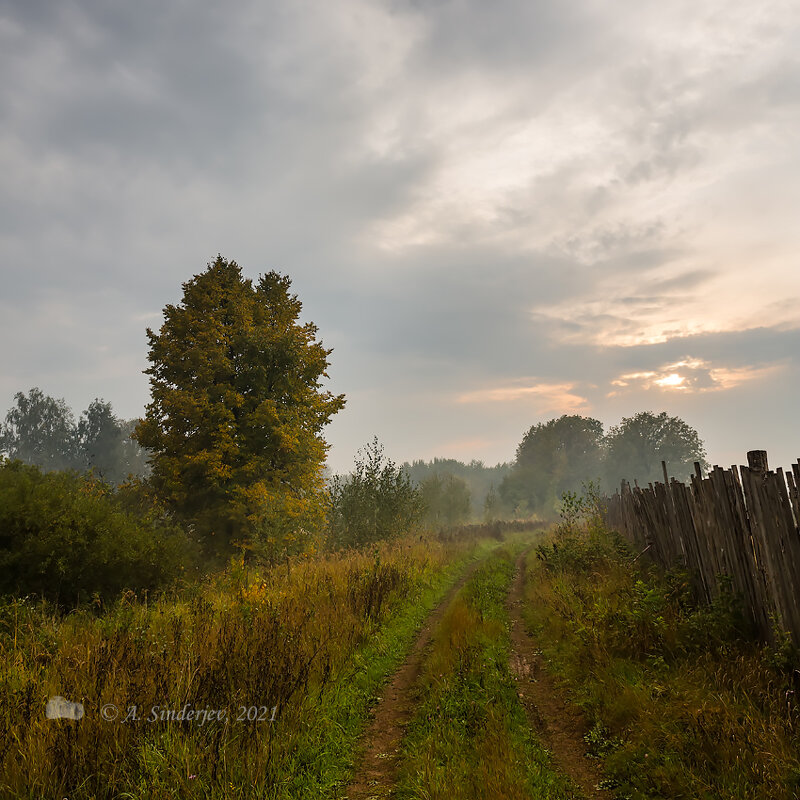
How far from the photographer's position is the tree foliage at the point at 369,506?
21812 millimetres

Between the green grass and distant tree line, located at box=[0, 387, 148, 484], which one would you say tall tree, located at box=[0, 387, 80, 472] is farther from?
the green grass

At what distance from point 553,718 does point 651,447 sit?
94.0m

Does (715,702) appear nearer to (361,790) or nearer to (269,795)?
(361,790)

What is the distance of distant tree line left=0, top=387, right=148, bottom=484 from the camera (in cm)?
7525

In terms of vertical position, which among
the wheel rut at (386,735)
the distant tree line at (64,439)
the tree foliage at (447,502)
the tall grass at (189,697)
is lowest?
the tree foliage at (447,502)

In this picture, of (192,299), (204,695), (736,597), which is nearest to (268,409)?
(192,299)

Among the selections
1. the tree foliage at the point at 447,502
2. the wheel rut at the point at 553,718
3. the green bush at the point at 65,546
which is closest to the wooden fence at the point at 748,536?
the wheel rut at the point at 553,718

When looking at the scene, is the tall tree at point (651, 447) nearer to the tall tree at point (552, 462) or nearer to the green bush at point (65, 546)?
the tall tree at point (552, 462)

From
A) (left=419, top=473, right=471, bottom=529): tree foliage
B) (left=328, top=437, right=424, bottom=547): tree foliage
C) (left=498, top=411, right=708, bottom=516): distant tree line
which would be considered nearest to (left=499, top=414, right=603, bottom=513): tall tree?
(left=498, top=411, right=708, bottom=516): distant tree line

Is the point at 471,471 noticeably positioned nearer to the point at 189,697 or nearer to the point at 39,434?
the point at 39,434

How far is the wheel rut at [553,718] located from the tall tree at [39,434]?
307 ft

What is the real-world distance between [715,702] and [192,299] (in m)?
20.5

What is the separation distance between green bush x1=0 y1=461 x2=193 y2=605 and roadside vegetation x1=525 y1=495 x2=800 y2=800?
8259 mm

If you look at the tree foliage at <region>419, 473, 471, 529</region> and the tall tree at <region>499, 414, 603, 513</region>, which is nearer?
the tree foliage at <region>419, 473, 471, 529</region>
